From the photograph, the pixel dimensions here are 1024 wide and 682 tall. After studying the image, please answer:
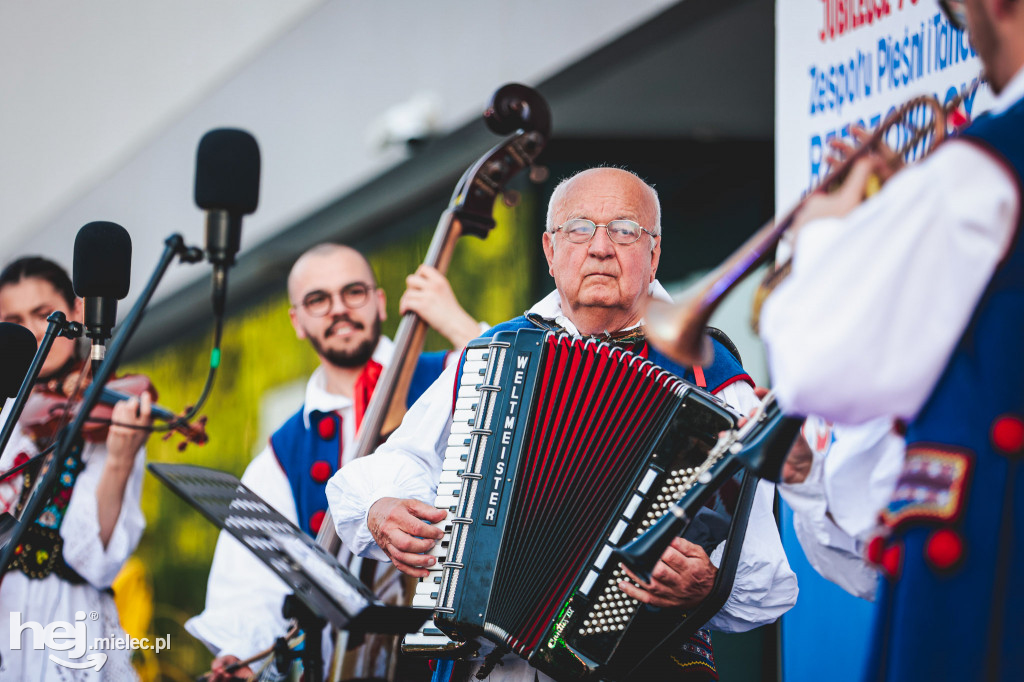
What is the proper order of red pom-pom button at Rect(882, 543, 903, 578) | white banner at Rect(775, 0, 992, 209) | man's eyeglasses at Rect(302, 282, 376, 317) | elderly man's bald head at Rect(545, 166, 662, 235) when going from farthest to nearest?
1. man's eyeglasses at Rect(302, 282, 376, 317)
2. white banner at Rect(775, 0, 992, 209)
3. elderly man's bald head at Rect(545, 166, 662, 235)
4. red pom-pom button at Rect(882, 543, 903, 578)

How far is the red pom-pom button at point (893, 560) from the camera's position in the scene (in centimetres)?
146

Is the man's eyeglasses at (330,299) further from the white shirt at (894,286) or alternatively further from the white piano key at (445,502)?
the white shirt at (894,286)

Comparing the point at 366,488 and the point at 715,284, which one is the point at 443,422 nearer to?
the point at 366,488

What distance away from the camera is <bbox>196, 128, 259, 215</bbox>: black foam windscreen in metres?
2.42

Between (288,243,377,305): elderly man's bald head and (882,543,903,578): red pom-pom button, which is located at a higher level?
(288,243,377,305): elderly man's bald head

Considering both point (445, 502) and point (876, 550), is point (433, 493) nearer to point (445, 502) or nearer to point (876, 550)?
point (445, 502)

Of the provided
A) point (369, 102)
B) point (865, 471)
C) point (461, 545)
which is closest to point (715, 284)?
Result: point (865, 471)

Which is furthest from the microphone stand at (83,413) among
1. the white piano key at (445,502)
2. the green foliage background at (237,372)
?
the green foliage background at (237,372)

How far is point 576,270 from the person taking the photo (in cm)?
262

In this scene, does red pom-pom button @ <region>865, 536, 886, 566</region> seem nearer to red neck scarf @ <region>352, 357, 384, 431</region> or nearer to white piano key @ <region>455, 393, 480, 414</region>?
white piano key @ <region>455, 393, 480, 414</region>

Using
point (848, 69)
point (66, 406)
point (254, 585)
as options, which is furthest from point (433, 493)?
point (848, 69)

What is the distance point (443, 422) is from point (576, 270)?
48 cm

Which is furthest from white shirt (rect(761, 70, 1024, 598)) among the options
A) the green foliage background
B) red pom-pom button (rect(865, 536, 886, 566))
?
the green foliage background

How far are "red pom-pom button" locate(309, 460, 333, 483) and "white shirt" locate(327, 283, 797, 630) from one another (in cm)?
89
